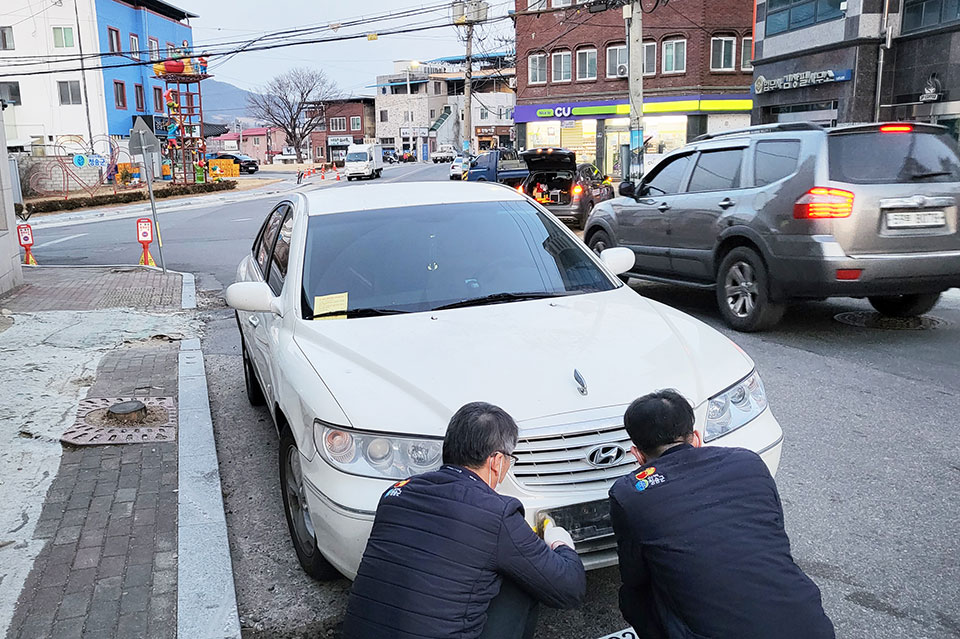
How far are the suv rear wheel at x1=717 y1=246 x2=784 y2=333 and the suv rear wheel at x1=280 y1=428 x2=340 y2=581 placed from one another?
5256 mm

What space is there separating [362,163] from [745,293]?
51.8 m

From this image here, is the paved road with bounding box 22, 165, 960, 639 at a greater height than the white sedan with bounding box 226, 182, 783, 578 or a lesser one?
lesser

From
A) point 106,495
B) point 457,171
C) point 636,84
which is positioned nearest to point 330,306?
point 106,495

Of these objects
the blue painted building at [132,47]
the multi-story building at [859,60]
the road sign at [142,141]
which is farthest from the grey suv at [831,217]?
the blue painted building at [132,47]

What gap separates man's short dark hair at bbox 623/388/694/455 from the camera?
98.1 inches

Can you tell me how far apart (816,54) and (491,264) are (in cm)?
2370

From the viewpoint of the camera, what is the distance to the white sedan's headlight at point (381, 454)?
2969 mm

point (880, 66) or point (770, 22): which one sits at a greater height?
point (770, 22)

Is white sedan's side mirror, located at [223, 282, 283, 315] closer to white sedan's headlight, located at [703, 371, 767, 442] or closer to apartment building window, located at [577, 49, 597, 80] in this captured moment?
white sedan's headlight, located at [703, 371, 767, 442]

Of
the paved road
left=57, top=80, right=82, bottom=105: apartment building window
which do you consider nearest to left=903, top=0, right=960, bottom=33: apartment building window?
the paved road

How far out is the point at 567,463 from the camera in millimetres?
2941

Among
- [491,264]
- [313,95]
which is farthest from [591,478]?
[313,95]

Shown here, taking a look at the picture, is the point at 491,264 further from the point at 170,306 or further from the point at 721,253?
the point at 170,306

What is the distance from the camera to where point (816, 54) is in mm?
24453
